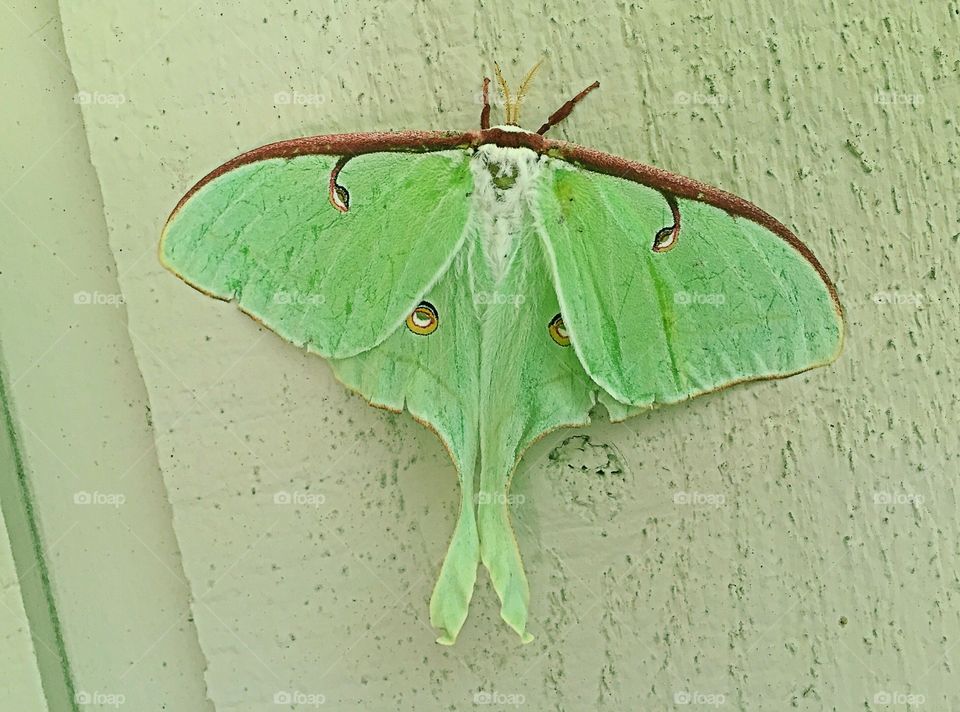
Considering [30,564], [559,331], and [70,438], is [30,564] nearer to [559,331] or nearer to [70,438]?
[70,438]

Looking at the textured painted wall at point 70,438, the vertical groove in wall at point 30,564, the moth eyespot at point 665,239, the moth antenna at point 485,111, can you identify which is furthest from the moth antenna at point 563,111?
the vertical groove in wall at point 30,564

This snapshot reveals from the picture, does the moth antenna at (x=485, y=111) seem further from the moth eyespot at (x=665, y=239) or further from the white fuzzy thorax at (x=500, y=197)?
the moth eyespot at (x=665, y=239)

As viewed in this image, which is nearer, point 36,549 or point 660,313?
point 660,313

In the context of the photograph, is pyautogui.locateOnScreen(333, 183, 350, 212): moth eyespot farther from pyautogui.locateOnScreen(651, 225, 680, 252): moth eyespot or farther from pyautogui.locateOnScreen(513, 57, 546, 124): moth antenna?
pyautogui.locateOnScreen(651, 225, 680, 252): moth eyespot

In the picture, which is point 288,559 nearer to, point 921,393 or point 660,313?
point 660,313

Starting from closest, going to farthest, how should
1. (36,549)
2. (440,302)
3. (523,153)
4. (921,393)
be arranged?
(523,153)
(440,302)
(921,393)
(36,549)

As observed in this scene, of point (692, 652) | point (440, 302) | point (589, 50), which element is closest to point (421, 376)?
point (440, 302)
